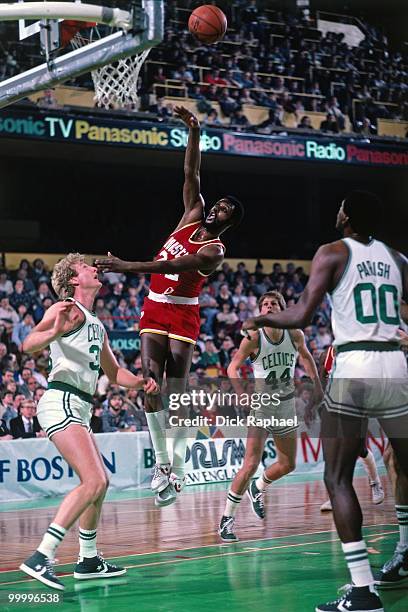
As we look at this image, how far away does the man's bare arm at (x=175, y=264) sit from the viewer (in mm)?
6672

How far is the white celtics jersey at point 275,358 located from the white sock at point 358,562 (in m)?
4.36

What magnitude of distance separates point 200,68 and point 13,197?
541 centimetres

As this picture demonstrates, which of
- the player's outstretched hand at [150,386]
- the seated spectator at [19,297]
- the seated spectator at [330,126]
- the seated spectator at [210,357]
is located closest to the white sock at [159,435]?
the player's outstretched hand at [150,386]

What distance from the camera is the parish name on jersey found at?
5.72m

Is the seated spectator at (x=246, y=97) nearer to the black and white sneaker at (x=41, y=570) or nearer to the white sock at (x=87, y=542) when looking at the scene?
the white sock at (x=87, y=542)

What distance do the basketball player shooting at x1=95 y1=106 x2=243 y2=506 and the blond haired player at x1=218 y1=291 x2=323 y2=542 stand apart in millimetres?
1075

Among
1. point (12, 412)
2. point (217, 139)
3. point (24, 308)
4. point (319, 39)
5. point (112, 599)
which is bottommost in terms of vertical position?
point (112, 599)

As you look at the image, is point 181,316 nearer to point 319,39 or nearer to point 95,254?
point 95,254

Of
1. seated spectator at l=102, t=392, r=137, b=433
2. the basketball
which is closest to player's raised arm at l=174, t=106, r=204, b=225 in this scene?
the basketball

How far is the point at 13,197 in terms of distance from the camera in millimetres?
21406

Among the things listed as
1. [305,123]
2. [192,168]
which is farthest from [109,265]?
[305,123]

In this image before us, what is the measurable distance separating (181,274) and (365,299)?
292 centimetres

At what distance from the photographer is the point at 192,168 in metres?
8.23

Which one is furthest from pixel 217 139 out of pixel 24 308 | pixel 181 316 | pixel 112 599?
pixel 112 599
